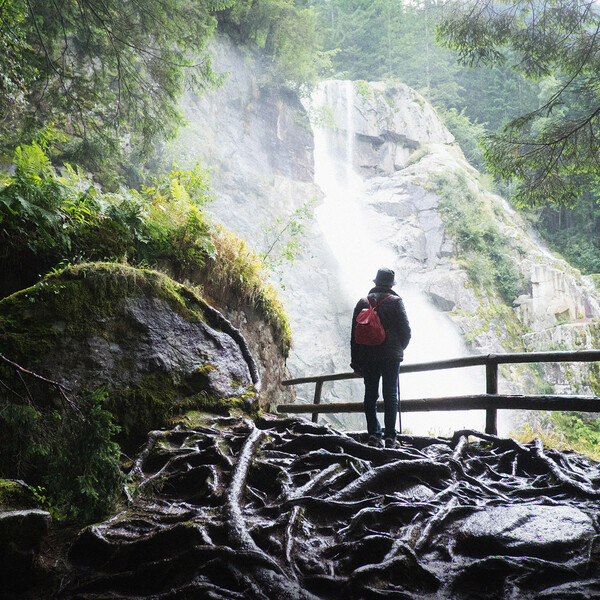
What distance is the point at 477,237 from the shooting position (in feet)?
87.8

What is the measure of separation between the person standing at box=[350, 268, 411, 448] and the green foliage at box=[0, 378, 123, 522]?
8.77ft

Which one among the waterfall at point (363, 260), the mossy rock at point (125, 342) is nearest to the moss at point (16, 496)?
the mossy rock at point (125, 342)

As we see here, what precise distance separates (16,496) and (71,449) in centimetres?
36

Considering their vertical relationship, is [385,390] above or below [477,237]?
below

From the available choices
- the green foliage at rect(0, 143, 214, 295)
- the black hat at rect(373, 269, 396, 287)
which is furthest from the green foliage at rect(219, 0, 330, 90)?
the black hat at rect(373, 269, 396, 287)

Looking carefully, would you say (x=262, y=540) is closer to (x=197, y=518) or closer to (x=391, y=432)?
(x=197, y=518)

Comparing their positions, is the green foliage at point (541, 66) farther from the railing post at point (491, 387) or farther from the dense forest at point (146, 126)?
the railing post at point (491, 387)

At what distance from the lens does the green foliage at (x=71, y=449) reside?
97.4 inches

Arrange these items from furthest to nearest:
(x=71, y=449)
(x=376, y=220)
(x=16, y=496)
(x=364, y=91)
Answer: (x=364, y=91) → (x=376, y=220) → (x=71, y=449) → (x=16, y=496)

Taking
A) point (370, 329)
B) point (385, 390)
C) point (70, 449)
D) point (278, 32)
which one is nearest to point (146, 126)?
point (370, 329)

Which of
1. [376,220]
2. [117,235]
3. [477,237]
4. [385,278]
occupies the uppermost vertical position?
[376,220]

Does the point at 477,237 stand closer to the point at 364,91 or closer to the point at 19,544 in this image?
the point at 364,91

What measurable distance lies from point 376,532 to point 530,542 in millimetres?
881

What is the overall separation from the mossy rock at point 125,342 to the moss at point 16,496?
1315mm
